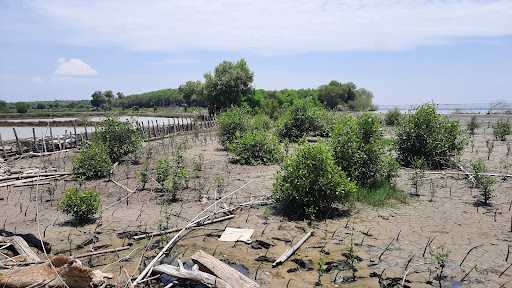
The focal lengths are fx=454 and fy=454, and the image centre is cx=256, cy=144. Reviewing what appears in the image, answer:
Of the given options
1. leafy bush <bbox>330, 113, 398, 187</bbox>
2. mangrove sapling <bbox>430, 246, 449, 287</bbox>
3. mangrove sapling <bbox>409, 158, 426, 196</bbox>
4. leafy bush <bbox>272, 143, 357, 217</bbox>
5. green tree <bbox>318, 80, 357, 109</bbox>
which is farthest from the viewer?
green tree <bbox>318, 80, 357, 109</bbox>

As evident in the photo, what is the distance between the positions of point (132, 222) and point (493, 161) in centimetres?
1228

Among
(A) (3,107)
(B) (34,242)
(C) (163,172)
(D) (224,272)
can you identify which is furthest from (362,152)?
(A) (3,107)

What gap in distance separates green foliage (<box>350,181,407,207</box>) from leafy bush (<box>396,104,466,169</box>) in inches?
131

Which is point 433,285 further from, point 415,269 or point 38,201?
point 38,201

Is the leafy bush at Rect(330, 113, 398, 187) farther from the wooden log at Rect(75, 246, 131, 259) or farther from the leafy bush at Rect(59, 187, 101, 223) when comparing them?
the leafy bush at Rect(59, 187, 101, 223)

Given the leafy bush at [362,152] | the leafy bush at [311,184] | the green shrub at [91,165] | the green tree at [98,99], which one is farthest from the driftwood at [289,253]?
the green tree at [98,99]

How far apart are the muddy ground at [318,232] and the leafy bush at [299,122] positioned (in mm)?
9365

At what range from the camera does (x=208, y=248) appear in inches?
314

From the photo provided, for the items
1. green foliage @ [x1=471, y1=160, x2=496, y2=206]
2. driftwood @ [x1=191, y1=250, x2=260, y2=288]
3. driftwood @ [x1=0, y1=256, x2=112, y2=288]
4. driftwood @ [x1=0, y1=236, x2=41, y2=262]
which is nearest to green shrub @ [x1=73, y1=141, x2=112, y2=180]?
driftwood @ [x1=0, y1=236, x2=41, y2=262]

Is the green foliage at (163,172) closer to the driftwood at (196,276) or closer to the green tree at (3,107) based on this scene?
the driftwood at (196,276)

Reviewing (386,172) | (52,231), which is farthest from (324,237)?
(52,231)

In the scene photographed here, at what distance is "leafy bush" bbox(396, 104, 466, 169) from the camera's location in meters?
14.2

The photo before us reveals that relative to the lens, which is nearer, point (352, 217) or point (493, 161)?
point (352, 217)

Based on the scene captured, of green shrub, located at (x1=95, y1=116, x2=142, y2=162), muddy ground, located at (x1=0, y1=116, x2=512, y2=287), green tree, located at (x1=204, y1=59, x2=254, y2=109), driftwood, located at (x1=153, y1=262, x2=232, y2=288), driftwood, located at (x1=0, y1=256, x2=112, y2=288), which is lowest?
muddy ground, located at (x1=0, y1=116, x2=512, y2=287)
